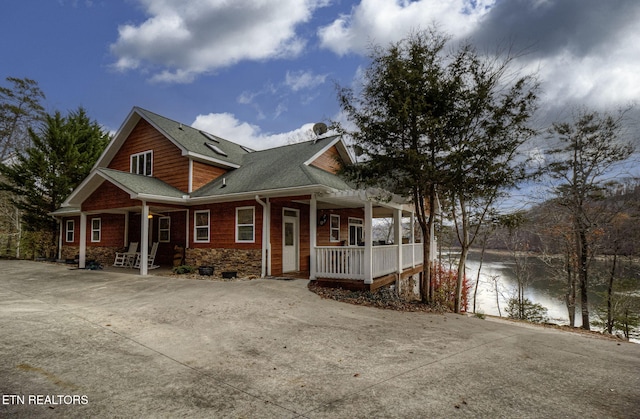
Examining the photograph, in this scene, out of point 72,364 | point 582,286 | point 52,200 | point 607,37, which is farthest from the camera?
point 52,200

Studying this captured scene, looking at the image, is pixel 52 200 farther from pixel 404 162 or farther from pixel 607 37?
pixel 607 37

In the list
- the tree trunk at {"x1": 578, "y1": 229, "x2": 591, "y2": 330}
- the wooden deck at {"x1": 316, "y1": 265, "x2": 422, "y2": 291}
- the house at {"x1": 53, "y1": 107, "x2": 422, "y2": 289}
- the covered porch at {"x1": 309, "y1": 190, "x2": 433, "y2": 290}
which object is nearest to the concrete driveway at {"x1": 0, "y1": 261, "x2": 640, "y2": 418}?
the wooden deck at {"x1": 316, "y1": 265, "x2": 422, "y2": 291}

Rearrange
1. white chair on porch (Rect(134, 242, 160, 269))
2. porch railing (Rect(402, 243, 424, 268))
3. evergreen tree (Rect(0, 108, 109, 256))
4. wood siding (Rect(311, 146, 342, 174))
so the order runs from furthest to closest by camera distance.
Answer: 1. evergreen tree (Rect(0, 108, 109, 256))
2. white chair on porch (Rect(134, 242, 160, 269))
3. wood siding (Rect(311, 146, 342, 174))
4. porch railing (Rect(402, 243, 424, 268))

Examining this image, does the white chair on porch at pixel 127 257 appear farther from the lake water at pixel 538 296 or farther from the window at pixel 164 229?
the lake water at pixel 538 296

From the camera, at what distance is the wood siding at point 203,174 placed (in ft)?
44.9

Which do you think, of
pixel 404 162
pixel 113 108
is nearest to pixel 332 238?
pixel 404 162

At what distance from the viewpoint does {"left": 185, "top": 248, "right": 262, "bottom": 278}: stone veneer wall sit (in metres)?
11.8

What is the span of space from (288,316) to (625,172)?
59.0 ft

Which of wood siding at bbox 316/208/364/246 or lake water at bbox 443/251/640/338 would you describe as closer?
wood siding at bbox 316/208/364/246

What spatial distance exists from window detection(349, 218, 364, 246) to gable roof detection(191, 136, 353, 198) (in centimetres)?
336

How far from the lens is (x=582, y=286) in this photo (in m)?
16.7

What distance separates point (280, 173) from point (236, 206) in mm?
2105

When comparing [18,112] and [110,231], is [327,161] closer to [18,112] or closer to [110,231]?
[110,231]

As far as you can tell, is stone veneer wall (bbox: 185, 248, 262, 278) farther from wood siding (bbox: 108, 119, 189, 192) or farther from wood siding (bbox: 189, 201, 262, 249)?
wood siding (bbox: 108, 119, 189, 192)
